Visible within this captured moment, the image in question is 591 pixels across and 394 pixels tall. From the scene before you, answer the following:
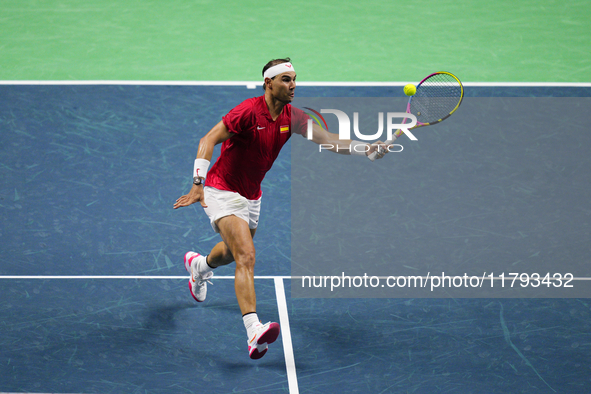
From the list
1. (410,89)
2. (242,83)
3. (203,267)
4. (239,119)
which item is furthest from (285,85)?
(242,83)

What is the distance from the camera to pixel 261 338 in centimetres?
518

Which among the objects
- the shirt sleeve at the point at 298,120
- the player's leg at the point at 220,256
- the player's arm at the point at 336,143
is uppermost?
Answer: the shirt sleeve at the point at 298,120

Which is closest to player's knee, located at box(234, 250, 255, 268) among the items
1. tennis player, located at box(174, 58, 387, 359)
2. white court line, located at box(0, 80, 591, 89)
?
tennis player, located at box(174, 58, 387, 359)

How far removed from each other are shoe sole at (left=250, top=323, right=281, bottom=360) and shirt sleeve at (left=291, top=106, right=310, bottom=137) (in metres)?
1.83

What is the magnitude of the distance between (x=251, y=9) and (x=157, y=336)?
7.53 m

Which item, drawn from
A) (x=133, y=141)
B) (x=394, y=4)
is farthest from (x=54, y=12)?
(x=394, y=4)

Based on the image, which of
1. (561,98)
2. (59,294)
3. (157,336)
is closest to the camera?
(157,336)

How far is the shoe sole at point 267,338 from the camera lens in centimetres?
515

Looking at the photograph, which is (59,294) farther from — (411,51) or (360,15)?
(360,15)

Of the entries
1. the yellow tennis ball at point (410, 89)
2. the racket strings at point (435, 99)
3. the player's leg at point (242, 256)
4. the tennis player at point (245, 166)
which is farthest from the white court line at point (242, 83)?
the player's leg at point (242, 256)

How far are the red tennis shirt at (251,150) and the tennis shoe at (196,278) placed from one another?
0.78 meters

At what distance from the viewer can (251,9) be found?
470 inches

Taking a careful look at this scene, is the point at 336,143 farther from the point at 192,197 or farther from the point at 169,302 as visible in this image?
the point at 169,302

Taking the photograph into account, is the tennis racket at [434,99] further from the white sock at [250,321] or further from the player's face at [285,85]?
the white sock at [250,321]
